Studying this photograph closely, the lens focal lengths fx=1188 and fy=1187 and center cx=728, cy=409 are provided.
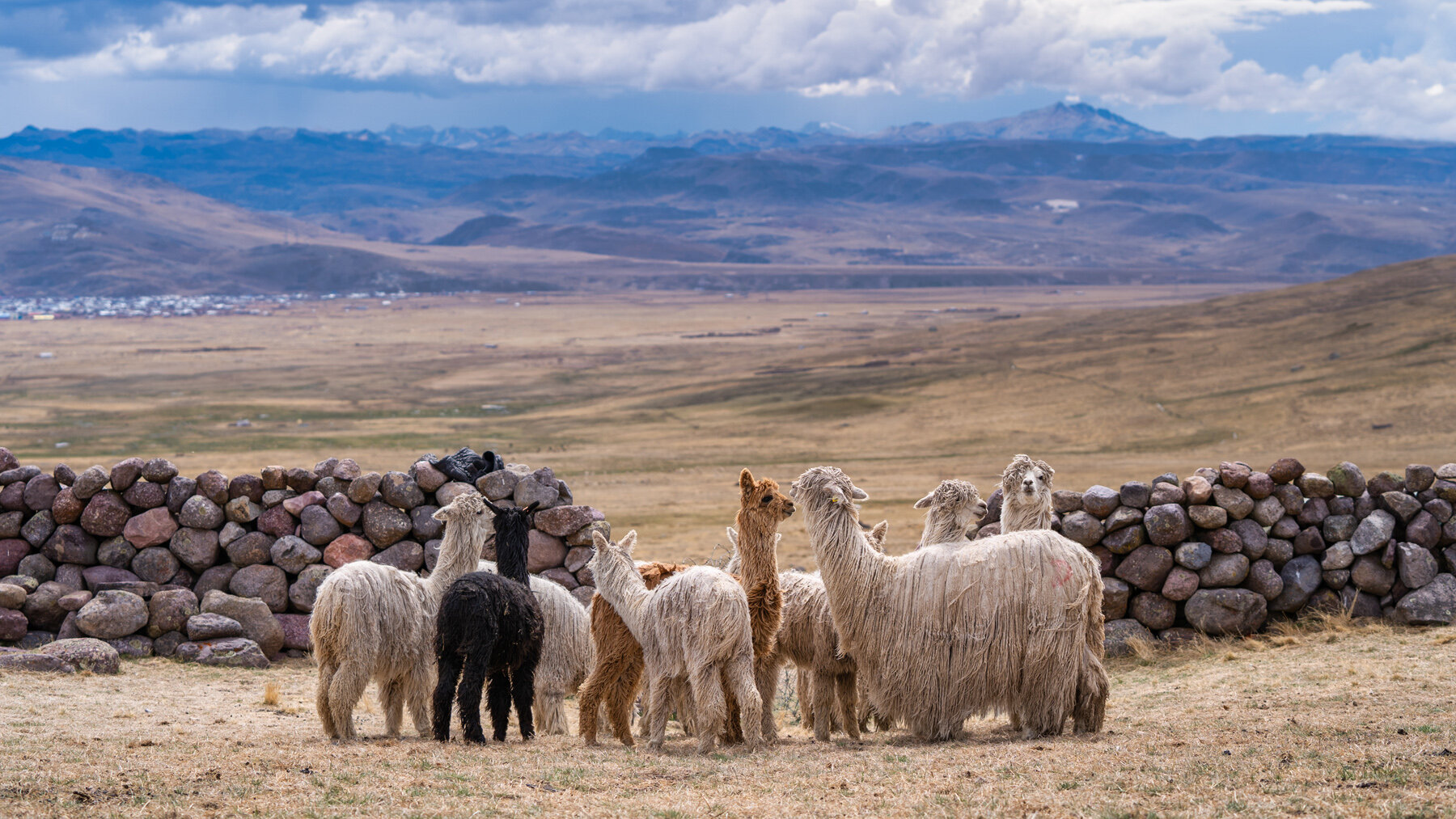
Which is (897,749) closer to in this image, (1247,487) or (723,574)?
(723,574)

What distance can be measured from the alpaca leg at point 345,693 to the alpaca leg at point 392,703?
443 mm

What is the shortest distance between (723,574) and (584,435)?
4770cm

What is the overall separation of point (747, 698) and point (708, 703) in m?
0.32

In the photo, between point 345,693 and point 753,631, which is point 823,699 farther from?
point 345,693

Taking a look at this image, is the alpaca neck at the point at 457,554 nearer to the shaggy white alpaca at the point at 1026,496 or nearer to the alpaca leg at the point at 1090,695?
the shaggy white alpaca at the point at 1026,496

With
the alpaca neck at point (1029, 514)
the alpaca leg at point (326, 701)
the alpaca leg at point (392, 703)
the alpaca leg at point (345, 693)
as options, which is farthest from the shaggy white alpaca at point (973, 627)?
the alpaca leg at point (326, 701)

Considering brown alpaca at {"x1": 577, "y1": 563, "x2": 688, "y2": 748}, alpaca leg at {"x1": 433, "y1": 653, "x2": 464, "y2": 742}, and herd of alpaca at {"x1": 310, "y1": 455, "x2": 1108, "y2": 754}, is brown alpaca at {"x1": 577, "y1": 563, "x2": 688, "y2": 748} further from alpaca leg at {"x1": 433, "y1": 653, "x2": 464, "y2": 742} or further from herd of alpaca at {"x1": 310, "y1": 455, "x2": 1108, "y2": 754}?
alpaca leg at {"x1": 433, "y1": 653, "x2": 464, "y2": 742}

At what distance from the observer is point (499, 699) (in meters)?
9.74

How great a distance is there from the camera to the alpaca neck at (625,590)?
389 inches

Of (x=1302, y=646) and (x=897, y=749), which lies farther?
(x=1302, y=646)

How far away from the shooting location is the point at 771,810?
687 centimetres

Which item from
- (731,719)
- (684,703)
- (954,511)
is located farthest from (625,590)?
(954,511)

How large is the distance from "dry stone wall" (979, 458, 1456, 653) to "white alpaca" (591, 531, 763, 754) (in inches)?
223

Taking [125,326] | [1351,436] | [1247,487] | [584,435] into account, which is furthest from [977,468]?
[125,326]
